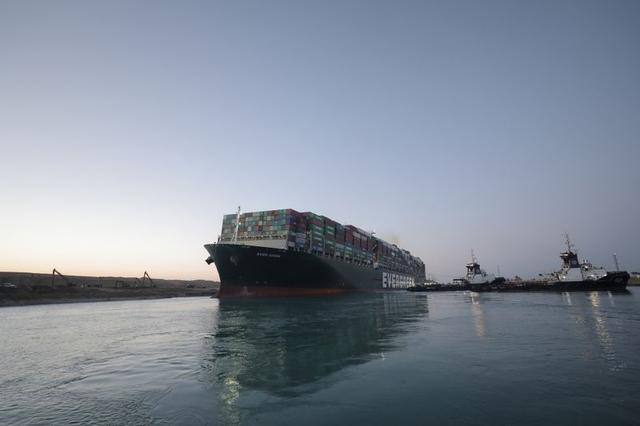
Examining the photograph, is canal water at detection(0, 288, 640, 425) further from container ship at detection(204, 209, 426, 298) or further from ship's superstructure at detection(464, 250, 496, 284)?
ship's superstructure at detection(464, 250, 496, 284)

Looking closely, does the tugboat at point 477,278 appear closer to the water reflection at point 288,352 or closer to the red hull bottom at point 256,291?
the red hull bottom at point 256,291

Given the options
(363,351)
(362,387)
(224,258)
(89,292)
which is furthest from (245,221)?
(362,387)

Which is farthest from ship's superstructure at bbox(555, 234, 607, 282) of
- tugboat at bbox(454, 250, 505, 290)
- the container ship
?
the container ship

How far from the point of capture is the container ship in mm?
50375

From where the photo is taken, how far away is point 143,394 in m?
8.59

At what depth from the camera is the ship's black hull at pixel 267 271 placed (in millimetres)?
49438

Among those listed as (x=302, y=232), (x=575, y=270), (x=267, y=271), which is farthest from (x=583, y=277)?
(x=267, y=271)

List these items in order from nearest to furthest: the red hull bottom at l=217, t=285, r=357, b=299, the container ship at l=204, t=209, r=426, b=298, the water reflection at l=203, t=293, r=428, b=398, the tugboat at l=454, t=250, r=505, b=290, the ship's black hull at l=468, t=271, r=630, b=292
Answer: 1. the water reflection at l=203, t=293, r=428, b=398
2. the container ship at l=204, t=209, r=426, b=298
3. the red hull bottom at l=217, t=285, r=357, b=299
4. the ship's black hull at l=468, t=271, r=630, b=292
5. the tugboat at l=454, t=250, r=505, b=290

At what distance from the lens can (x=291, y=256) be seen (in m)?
53.1

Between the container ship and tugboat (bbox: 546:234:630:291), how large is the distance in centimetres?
4085

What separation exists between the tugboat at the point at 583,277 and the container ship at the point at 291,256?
4085 centimetres

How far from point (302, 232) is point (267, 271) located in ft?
46.2

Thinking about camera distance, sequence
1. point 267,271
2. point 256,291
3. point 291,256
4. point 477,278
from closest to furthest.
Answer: point 267,271 → point 256,291 → point 291,256 → point 477,278

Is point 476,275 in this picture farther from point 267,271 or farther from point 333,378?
point 333,378
